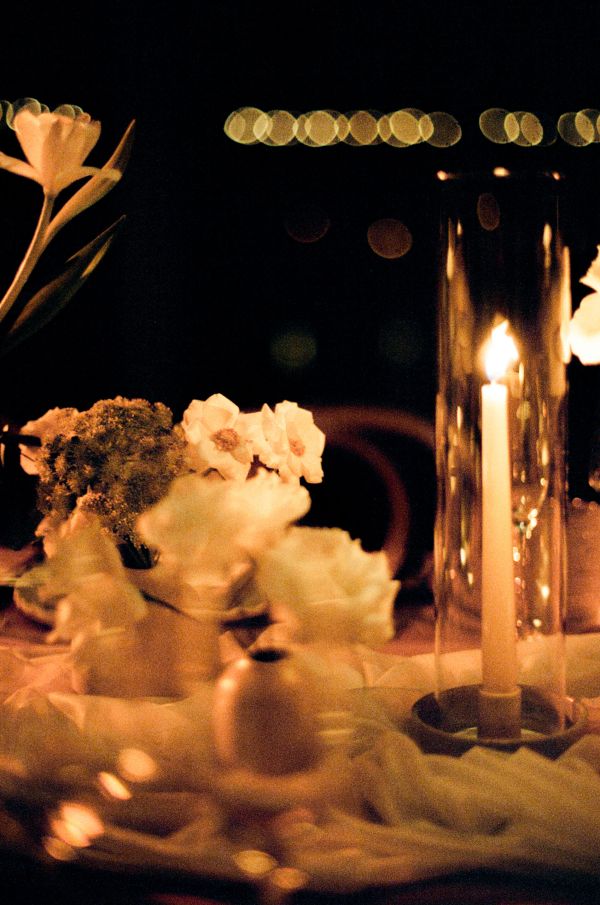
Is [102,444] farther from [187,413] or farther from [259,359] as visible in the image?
[259,359]

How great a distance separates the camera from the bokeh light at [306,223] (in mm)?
3957

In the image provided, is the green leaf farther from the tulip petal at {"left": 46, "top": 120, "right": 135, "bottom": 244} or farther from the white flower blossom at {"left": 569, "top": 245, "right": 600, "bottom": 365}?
the white flower blossom at {"left": 569, "top": 245, "right": 600, "bottom": 365}

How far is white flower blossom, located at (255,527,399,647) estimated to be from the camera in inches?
19.7

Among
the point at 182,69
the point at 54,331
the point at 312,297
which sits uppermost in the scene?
the point at 182,69

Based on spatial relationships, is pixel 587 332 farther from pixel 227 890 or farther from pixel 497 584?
pixel 227 890

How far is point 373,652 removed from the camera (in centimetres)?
69

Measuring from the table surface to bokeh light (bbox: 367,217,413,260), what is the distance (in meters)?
3.59

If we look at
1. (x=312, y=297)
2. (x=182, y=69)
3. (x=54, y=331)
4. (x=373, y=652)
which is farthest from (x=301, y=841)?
(x=182, y=69)

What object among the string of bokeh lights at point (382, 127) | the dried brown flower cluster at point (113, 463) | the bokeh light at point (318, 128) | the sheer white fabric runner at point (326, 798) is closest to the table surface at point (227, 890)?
the sheer white fabric runner at point (326, 798)

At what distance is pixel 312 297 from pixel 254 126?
121 centimetres

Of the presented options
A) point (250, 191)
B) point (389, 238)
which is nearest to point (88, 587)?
point (389, 238)

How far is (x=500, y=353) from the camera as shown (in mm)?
542

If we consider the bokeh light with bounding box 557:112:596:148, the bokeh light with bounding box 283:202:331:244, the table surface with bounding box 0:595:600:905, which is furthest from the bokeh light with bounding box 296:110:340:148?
the table surface with bounding box 0:595:600:905

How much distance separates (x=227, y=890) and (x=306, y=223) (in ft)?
12.5
